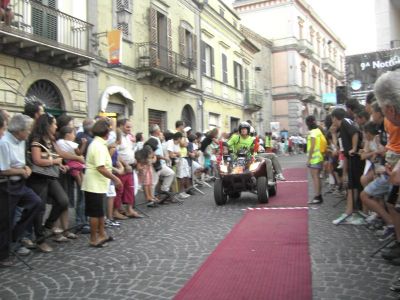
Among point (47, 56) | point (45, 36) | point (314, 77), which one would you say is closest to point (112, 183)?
point (47, 56)

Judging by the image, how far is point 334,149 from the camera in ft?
32.2

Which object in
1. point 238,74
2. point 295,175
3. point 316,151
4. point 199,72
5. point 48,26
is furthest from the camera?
point 238,74

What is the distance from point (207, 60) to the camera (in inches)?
966

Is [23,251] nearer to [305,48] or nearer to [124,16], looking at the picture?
[124,16]

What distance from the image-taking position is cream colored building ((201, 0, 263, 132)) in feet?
79.4

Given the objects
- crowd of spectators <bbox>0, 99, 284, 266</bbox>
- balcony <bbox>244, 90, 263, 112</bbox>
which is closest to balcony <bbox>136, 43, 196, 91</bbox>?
crowd of spectators <bbox>0, 99, 284, 266</bbox>

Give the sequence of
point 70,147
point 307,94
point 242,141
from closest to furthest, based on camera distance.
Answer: point 70,147 < point 242,141 < point 307,94

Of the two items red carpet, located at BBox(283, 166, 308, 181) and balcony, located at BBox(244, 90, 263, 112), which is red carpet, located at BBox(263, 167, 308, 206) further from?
balcony, located at BBox(244, 90, 263, 112)

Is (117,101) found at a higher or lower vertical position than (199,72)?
lower

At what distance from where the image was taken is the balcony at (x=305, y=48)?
42.3 meters

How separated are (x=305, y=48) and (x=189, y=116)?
80.1 ft

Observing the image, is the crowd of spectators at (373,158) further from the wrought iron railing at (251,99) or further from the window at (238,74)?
the wrought iron railing at (251,99)

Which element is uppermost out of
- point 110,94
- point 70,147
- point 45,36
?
point 45,36

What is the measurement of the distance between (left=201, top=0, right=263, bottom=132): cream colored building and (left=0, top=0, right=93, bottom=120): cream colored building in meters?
10.2
